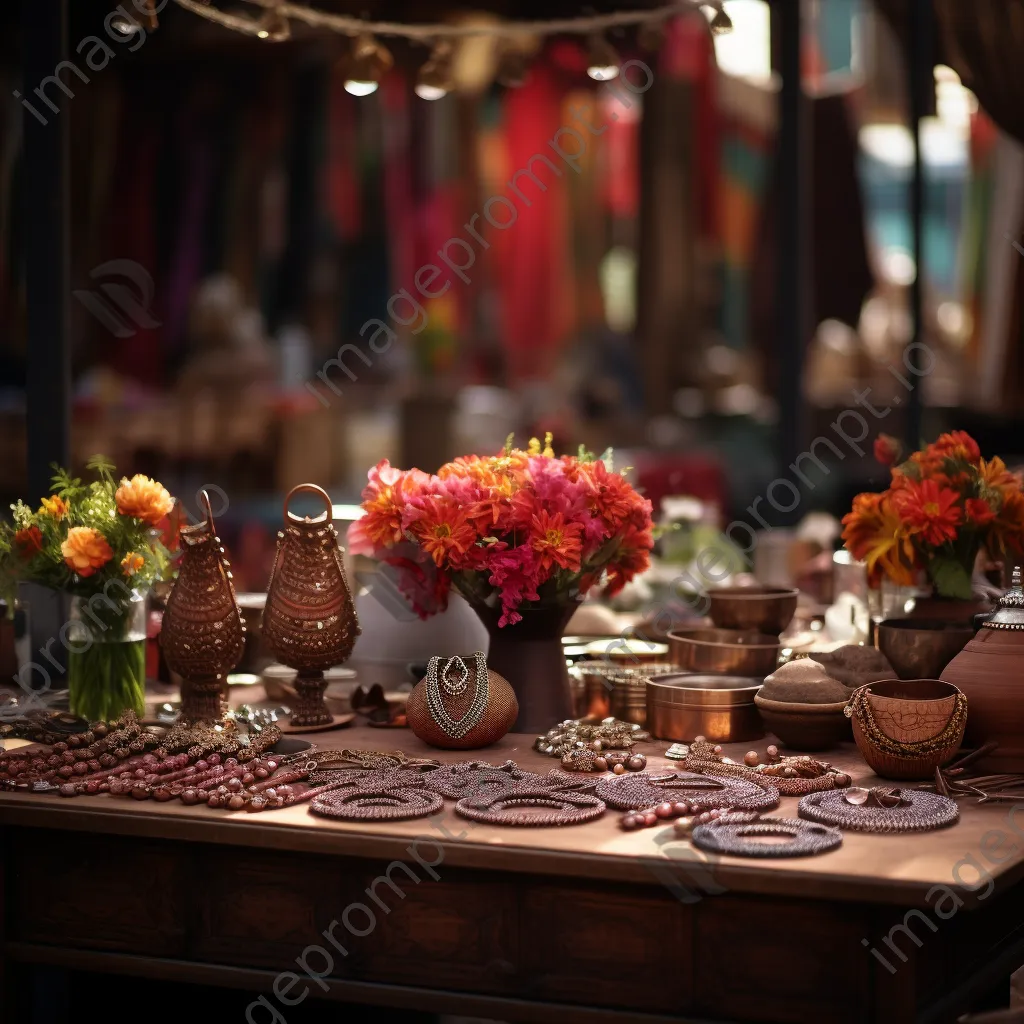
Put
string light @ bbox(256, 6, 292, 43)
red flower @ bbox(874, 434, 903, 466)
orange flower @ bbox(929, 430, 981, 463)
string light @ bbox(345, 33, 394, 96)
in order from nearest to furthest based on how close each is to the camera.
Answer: orange flower @ bbox(929, 430, 981, 463) → red flower @ bbox(874, 434, 903, 466) → string light @ bbox(256, 6, 292, 43) → string light @ bbox(345, 33, 394, 96)

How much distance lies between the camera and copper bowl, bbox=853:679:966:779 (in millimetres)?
2254

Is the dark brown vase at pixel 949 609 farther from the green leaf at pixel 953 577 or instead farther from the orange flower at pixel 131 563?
the orange flower at pixel 131 563

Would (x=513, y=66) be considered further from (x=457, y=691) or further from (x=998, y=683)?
(x=998, y=683)

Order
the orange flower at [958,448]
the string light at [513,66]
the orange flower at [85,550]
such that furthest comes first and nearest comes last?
1. the string light at [513,66]
2. the orange flower at [958,448]
3. the orange flower at [85,550]

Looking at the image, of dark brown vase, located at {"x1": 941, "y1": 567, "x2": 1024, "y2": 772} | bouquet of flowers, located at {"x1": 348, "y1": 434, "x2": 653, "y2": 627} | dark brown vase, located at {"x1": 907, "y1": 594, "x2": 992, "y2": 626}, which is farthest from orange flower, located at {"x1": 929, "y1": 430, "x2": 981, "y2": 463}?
bouquet of flowers, located at {"x1": 348, "y1": 434, "x2": 653, "y2": 627}

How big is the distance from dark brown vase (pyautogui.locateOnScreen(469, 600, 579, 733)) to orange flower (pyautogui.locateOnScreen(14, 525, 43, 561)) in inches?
28.4

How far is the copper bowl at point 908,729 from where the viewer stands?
2254 mm

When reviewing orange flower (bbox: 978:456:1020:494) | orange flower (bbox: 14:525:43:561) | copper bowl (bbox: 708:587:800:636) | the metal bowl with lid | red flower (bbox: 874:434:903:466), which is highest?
red flower (bbox: 874:434:903:466)

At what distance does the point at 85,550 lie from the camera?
2.55 metres

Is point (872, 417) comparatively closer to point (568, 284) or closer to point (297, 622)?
point (568, 284)

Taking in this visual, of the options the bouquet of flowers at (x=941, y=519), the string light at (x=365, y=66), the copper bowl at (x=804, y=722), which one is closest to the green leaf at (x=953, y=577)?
the bouquet of flowers at (x=941, y=519)

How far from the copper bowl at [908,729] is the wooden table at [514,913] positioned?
7 cm

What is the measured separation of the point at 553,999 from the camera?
2008mm

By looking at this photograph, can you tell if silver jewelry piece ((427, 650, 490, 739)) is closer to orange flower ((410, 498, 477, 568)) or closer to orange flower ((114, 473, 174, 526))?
orange flower ((410, 498, 477, 568))
